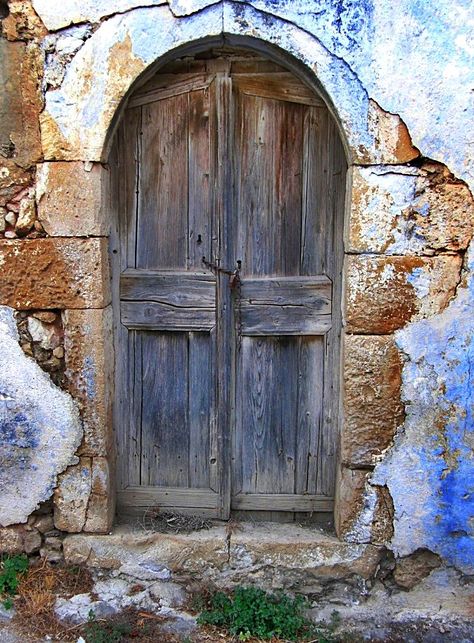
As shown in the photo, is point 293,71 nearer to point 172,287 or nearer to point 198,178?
point 198,178

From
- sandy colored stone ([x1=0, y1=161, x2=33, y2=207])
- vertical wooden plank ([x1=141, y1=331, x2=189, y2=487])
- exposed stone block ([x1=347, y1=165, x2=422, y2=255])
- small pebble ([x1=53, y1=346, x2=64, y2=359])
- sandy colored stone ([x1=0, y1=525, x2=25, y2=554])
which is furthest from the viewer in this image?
vertical wooden plank ([x1=141, y1=331, x2=189, y2=487])

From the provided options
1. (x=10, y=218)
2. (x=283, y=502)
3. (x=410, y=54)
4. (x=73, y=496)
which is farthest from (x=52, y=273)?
(x=410, y=54)

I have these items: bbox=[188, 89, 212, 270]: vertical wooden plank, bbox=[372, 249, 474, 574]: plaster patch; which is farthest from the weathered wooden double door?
bbox=[372, 249, 474, 574]: plaster patch

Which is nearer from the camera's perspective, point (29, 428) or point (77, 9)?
point (77, 9)

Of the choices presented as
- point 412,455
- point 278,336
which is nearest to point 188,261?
point 278,336

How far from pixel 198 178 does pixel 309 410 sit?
132 cm

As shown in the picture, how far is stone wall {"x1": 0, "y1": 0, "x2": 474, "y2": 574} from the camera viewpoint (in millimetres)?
2676

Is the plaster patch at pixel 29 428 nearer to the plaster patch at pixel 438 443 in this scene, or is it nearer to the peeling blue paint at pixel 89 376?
the peeling blue paint at pixel 89 376

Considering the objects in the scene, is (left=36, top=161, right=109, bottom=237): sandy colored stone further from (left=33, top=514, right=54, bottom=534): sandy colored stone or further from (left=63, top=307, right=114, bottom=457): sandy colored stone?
(left=33, top=514, right=54, bottom=534): sandy colored stone

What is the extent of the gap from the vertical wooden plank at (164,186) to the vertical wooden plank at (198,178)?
3 centimetres

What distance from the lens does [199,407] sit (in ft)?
10.6

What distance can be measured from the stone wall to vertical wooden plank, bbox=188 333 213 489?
458 mm

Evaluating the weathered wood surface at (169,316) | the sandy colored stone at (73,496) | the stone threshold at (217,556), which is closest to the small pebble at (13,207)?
the weathered wood surface at (169,316)

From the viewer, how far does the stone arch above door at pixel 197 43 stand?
8.83 feet
